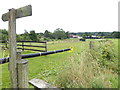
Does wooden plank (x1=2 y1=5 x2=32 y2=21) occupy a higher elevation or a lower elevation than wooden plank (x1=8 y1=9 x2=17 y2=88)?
higher

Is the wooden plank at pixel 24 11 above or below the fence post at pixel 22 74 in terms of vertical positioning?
above

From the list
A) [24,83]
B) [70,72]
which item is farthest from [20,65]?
[70,72]

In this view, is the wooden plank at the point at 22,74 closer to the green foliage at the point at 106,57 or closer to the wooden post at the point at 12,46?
the wooden post at the point at 12,46

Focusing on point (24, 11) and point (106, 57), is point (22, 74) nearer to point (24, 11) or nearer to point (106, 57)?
point (24, 11)

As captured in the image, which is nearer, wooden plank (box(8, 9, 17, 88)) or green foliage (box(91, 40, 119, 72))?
wooden plank (box(8, 9, 17, 88))

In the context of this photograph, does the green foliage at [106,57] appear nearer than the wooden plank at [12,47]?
No

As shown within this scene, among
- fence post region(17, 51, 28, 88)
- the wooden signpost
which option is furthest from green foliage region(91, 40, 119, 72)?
the wooden signpost

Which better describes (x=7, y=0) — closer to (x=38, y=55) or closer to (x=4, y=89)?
(x=4, y=89)

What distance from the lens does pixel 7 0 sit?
344 centimetres

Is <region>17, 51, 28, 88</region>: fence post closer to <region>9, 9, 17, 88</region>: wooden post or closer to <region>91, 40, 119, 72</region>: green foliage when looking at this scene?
<region>9, 9, 17, 88</region>: wooden post

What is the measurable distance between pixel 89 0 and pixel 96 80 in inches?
218

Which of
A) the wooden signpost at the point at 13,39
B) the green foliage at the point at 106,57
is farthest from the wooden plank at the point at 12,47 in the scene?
the green foliage at the point at 106,57

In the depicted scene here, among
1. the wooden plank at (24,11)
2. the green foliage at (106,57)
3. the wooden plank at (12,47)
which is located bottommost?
the green foliage at (106,57)

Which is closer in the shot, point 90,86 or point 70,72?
point 90,86
